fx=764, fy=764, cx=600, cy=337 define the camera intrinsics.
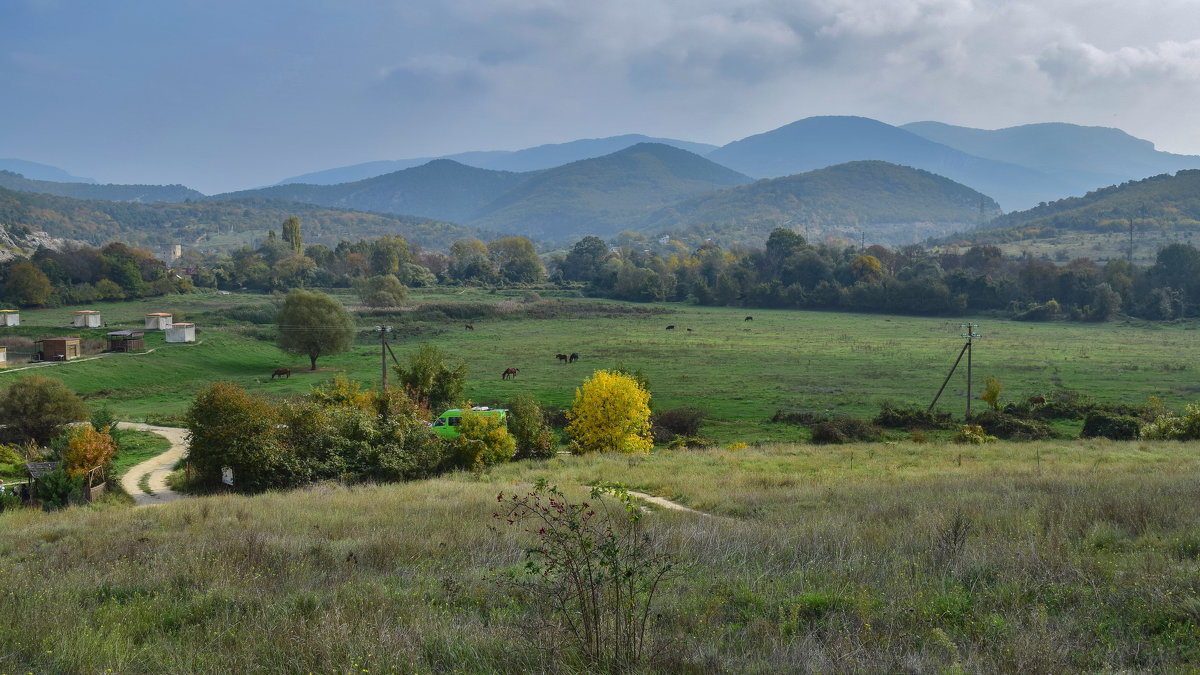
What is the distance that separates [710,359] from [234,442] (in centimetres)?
4678

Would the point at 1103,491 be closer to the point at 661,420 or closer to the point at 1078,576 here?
the point at 1078,576

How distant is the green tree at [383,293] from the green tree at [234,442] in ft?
284

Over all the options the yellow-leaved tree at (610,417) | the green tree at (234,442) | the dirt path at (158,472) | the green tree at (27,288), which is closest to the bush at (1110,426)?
the yellow-leaved tree at (610,417)

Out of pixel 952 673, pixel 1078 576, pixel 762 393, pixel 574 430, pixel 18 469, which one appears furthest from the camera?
pixel 762 393

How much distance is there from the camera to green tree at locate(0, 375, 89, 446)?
3438 cm

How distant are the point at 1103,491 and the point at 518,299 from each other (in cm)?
11778

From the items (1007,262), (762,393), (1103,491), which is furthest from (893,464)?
(1007,262)

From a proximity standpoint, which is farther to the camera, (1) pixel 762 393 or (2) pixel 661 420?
Result: (1) pixel 762 393

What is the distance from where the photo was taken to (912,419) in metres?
39.9

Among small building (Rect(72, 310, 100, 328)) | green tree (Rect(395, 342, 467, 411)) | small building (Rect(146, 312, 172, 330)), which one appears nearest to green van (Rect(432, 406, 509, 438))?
green tree (Rect(395, 342, 467, 411))

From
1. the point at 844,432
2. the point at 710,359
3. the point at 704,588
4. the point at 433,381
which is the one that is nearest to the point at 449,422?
the point at 433,381

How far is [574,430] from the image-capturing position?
34125 millimetres

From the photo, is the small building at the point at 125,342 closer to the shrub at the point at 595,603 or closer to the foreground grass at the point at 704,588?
the foreground grass at the point at 704,588

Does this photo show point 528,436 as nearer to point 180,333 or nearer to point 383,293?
point 180,333
